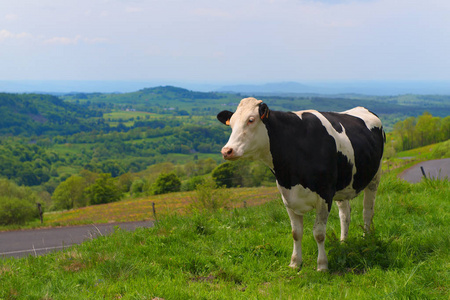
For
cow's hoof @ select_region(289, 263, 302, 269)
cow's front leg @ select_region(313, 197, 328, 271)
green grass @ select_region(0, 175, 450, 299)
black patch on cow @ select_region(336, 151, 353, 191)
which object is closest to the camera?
green grass @ select_region(0, 175, 450, 299)

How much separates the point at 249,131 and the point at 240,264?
2.44 m

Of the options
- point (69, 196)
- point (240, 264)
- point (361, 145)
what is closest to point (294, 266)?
point (240, 264)


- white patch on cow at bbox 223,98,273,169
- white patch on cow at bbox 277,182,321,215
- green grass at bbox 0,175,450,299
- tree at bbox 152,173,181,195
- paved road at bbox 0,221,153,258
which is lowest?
tree at bbox 152,173,181,195

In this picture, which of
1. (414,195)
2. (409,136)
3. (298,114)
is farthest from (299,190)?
(409,136)

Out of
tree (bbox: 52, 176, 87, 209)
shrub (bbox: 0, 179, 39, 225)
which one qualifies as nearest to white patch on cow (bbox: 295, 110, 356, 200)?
shrub (bbox: 0, 179, 39, 225)

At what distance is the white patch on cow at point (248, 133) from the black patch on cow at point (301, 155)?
7.4 inches

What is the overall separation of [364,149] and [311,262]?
89.3 inches

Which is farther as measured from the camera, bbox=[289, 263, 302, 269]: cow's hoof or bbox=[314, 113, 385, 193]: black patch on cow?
bbox=[314, 113, 385, 193]: black patch on cow

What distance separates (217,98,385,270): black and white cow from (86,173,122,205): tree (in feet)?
271

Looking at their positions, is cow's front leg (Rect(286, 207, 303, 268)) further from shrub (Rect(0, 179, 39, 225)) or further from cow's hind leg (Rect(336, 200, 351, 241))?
shrub (Rect(0, 179, 39, 225))

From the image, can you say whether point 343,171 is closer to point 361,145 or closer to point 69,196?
point 361,145

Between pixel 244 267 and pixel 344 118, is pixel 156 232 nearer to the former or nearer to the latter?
pixel 244 267

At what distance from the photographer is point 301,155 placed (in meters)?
5.99

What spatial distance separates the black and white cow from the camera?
5715 millimetres
